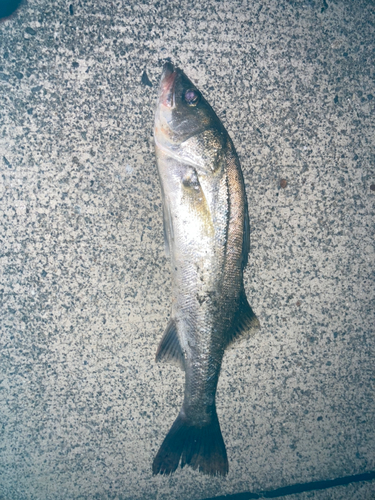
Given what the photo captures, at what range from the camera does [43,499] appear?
1965mm

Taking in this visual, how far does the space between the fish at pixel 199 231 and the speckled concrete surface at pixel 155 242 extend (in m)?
0.38

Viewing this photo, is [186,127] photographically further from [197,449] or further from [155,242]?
[197,449]

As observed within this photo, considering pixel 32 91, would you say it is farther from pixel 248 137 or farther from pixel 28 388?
pixel 28 388

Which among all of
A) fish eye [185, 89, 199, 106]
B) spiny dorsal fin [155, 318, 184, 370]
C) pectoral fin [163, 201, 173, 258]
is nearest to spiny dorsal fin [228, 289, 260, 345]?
spiny dorsal fin [155, 318, 184, 370]

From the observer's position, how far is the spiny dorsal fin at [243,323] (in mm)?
1615

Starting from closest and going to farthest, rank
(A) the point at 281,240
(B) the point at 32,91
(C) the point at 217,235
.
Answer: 1. (C) the point at 217,235
2. (B) the point at 32,91
3. (A) the point at 281,240

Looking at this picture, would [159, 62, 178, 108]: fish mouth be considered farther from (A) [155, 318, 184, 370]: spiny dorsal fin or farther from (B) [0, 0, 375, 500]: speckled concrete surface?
(A) [155, 318, 184, 370]: spiny dorsal fin

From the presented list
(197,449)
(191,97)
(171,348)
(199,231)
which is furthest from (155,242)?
(197,449)

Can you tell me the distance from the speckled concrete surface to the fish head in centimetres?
37

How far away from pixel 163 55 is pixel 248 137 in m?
0.73

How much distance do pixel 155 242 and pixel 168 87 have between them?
0.88m

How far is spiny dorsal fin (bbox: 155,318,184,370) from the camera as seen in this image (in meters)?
1.63

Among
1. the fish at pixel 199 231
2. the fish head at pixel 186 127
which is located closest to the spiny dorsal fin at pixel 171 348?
the fish at pixel 199 231

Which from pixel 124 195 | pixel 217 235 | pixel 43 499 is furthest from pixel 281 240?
pixel 43 499
